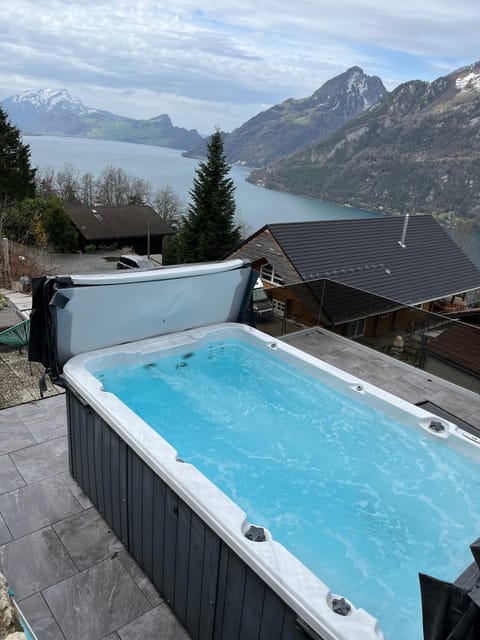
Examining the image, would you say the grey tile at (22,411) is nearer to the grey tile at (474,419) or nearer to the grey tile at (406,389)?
the grey tile at (406,389)

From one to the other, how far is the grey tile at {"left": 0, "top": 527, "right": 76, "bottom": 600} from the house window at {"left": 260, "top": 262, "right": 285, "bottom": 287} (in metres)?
8.92

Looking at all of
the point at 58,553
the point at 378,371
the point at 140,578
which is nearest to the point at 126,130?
the point at 378,371

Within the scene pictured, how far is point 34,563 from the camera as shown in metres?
2.72

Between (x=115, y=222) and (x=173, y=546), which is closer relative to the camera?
(x=173, y=546)

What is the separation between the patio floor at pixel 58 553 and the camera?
2.43 meters

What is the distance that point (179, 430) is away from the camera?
3.67 metres

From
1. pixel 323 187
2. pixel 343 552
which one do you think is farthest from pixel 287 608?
pixel 323 187

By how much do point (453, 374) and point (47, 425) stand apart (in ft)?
14.6

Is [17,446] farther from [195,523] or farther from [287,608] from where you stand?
[287,608]

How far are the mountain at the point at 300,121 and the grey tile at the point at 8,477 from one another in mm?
94011

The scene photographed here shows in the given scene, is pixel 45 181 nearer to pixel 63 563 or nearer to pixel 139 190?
pixel 139 190

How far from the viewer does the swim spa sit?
1956 millimetres

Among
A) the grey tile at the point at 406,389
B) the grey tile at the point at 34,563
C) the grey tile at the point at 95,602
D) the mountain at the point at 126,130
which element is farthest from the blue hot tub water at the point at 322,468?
the mountain at the point at 126,130

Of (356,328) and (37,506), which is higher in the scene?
(356,328)
